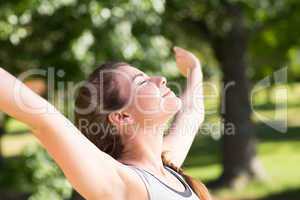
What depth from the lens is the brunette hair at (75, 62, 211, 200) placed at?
97.7 inches

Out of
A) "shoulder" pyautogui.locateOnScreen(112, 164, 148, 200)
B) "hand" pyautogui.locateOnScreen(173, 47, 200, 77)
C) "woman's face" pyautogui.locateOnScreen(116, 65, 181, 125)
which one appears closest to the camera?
"shoulder" pyautogui.locateOnScreen(112, 164, 148, 200)

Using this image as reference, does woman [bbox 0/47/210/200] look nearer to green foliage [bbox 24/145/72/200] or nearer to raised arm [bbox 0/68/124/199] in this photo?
raised arm [bbox 0/68/124/199]

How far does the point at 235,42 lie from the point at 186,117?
1025 cm

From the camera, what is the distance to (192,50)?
14.6 m

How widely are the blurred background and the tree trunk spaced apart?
0.02 m

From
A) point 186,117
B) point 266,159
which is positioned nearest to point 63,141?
point 186,117

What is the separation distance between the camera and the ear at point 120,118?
2.50 meters

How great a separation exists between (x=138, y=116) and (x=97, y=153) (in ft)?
1.24

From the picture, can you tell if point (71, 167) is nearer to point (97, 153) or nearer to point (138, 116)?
point (97, 153)

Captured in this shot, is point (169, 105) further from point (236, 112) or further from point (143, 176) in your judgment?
point (236, 112)

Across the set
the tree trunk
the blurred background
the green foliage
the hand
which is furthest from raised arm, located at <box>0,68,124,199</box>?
the tree trunk

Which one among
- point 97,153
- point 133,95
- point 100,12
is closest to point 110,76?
point 133,95

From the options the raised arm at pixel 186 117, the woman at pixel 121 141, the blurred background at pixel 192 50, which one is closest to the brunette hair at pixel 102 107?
the woman at pixel 121 141

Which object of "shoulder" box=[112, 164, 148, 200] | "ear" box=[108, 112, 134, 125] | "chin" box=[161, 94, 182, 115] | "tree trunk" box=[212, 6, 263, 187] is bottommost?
"tree trunk" box=[212, 6, 263, 187]
